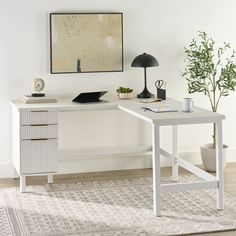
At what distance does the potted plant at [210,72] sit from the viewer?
235 inches

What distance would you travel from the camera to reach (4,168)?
5871 millimetres

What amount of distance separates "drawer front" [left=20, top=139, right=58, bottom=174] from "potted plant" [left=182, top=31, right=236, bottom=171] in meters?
1.53

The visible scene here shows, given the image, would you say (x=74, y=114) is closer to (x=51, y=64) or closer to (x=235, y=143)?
(x=51, y=64)

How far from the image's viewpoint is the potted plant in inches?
235

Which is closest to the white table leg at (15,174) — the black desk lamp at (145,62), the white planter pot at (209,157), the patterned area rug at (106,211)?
the patterned area rug at (106,211)

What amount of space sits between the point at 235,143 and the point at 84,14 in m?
2.05

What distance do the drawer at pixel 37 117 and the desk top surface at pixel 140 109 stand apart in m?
0.04

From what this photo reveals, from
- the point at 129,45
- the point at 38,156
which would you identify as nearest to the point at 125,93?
the point at 129,45

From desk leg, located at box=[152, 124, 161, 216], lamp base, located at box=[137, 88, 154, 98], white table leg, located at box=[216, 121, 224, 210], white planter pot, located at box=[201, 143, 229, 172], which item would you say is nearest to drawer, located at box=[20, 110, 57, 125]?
lamp base, located at box=[137, 88, 154, 98]

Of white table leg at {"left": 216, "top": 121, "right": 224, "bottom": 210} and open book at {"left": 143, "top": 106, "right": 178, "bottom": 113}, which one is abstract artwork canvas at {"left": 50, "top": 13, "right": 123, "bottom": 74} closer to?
open book at {"left": 143, "top": 106, "right": 178, "bottom": 113}

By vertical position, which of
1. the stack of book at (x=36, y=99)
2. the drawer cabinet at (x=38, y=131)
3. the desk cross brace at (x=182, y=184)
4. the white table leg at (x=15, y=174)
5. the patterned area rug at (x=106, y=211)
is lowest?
the patterned area rug at (x=106, y=211)

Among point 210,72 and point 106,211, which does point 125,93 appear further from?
point 106,211

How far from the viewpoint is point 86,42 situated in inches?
233

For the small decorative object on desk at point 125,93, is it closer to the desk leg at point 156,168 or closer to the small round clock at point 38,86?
the small round clock at point 38,86
